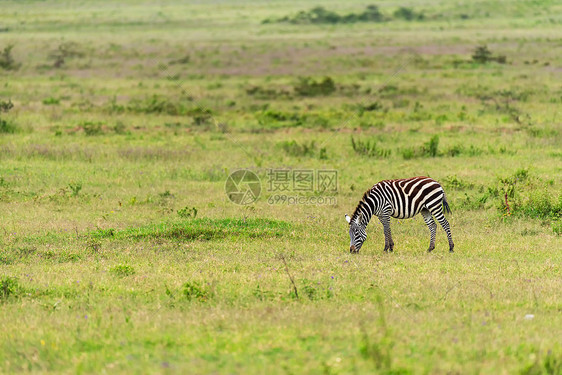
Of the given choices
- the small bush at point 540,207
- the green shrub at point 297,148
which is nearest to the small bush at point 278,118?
the green shrub at point 297,148

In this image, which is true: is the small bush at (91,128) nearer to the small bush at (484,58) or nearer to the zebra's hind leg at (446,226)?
the zebra's hind leg at (446,226)

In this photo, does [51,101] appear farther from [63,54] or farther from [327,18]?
[327,18]

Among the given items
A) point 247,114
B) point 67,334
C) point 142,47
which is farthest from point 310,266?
point 142,47

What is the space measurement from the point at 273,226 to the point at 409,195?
9.80 feet

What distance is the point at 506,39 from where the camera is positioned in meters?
66.8

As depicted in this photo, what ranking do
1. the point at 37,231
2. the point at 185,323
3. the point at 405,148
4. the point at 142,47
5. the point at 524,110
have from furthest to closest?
the point at 142,47
the point at 524,110
the point at 405,148
the point at 37,231
the point at 185,323

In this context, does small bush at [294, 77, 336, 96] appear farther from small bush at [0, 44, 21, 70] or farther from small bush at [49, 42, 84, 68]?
small bush at [0, 44, 21, 70]

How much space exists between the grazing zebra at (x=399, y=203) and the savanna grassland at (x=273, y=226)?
0.55m

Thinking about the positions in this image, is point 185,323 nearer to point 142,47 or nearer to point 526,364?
point 526,364

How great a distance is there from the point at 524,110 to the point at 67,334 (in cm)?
2519

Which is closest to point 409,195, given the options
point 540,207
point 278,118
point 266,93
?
point 540,207

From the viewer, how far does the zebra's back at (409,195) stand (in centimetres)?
1299

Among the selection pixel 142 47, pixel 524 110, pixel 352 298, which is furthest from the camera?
pixel 142 47

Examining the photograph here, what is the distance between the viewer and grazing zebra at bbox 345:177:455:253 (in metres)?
12.9
